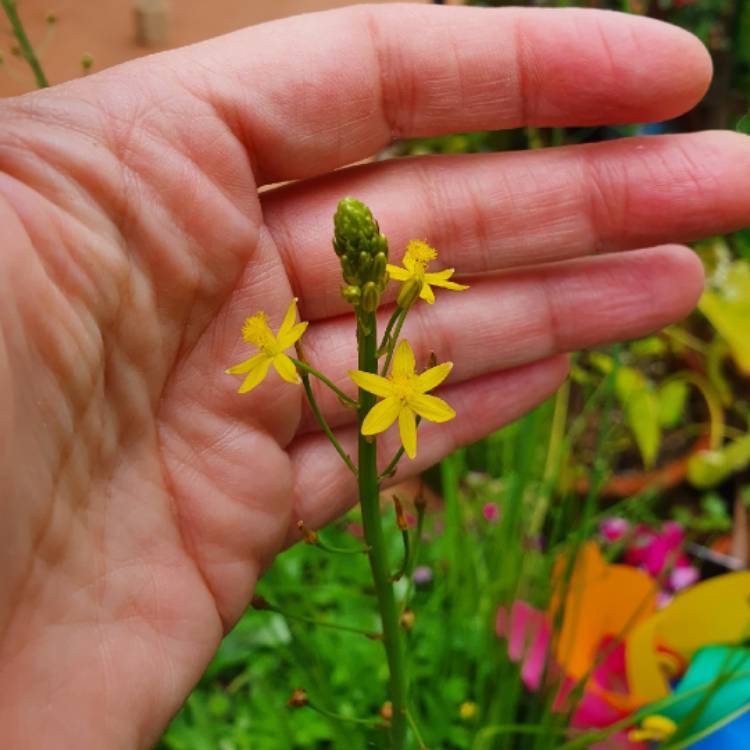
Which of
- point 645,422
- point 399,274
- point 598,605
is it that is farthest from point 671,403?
point 399,274

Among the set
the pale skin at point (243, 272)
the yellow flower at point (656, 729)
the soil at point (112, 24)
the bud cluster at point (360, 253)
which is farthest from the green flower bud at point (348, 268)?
the soil at point (112, 24)

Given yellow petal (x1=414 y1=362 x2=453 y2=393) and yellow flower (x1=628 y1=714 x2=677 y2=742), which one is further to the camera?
yellow flower (x1=628 y1=714 x2=677 y2=742)

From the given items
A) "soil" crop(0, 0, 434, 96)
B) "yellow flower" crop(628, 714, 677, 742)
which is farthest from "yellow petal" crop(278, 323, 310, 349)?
"soil" crop(0, 0, 434, 96)

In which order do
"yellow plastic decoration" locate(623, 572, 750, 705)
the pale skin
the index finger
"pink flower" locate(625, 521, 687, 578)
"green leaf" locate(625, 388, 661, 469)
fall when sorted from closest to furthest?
the pale skin → the index finger → "yellow plastic decoration" locate(623, 572, 750, 705) → "pink flower" locate(625, 521, 687, 578) → "green leaf" locate(625, 388, 661, 469)

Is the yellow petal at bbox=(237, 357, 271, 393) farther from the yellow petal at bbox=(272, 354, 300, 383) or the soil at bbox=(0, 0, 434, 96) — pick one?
the soil at bbox=(0, 0, 434, 96)

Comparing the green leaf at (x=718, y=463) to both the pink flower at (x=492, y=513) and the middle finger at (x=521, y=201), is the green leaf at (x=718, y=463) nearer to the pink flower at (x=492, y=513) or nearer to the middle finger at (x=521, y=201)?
the pink flower at (x=492, y=513)

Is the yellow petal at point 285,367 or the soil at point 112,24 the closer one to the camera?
the yellow petal at point 285,367

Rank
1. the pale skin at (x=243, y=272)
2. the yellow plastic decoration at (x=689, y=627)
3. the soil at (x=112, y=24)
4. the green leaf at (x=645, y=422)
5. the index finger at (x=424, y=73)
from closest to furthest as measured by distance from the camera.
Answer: the pale skin at (x=243, y=272), the index finger at (x=424, y=73), the yellow plastic decoration at (x=689, y=627), the green leaf at (x=645, y=422), the soil at (x=112, y=24)
